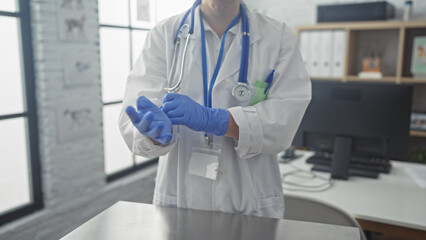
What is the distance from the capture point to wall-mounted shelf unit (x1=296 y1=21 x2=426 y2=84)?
11.4 feet

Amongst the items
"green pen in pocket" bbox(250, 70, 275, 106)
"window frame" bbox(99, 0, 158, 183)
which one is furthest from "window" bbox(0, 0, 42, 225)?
"green pen in pocket" bbox(250, 70, 275, 106)

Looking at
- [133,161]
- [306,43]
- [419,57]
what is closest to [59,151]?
[133,161]

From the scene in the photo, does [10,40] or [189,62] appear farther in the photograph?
[10,40]

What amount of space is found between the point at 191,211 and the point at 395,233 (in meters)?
0.95

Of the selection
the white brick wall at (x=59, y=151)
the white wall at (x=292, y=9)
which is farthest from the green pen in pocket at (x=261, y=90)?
the white wall at (x=292, y=9)

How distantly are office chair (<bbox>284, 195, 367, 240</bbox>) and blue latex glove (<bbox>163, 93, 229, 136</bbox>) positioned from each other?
0.63m

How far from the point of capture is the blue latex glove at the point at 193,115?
1045 mm

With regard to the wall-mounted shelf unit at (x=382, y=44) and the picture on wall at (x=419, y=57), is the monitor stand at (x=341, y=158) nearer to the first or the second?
the wall-mounted shelf unit at (x=382, y=44)

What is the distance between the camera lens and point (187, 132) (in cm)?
124

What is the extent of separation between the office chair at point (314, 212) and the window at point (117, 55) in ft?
5.67

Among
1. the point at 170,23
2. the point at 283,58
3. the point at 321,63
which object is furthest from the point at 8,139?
the point at 321,63

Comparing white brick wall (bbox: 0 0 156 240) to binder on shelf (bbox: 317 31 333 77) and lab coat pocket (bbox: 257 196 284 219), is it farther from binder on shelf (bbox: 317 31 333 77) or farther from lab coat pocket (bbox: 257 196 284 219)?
binder on shelf (bbox: 317 31 333 77)

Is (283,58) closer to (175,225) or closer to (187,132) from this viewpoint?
(187,132)

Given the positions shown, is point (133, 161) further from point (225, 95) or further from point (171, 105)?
point (171, 105)
